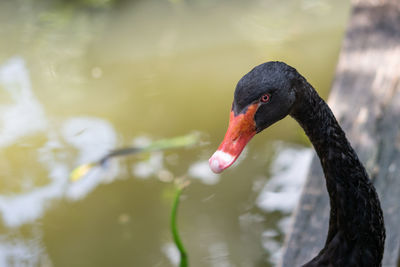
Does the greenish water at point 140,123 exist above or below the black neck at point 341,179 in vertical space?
below

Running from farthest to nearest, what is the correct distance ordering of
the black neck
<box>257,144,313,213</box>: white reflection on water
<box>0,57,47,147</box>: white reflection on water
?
<box>0,57,47,147</box>: white reflection on water
<box>257,144,313,213</box>: white reflection on water
the black neck

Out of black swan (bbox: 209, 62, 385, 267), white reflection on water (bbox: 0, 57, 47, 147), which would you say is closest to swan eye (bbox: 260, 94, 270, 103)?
black swan (bbox: 209, 62, 385, 267)

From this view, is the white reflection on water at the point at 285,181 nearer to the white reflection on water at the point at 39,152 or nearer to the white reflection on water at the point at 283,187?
the white reflection on water at the point at 283,187

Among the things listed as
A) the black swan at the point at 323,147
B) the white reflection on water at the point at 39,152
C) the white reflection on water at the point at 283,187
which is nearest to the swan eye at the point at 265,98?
the black swan at the point at 323,147

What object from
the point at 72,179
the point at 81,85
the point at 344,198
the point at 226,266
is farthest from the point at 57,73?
Answer: the point at 344,198

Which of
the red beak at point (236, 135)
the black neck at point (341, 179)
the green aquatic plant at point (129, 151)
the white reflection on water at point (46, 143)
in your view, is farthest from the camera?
the green aquatic plant at point (129, 151)

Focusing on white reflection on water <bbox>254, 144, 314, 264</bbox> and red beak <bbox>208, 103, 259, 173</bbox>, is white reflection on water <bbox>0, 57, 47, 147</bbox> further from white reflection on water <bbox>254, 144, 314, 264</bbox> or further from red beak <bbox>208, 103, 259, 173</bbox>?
red beak <bbox>208, 103, 259, 173</bbox>

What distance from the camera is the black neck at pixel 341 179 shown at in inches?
45.2

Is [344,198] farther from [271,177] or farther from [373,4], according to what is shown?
[373,4]

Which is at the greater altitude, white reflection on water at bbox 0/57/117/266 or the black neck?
the black neck

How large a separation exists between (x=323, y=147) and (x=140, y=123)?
1851 millimetres

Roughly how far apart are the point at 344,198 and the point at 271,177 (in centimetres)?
123

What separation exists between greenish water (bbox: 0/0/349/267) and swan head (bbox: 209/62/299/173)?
3.52 feet

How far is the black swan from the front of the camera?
106 centimetres
